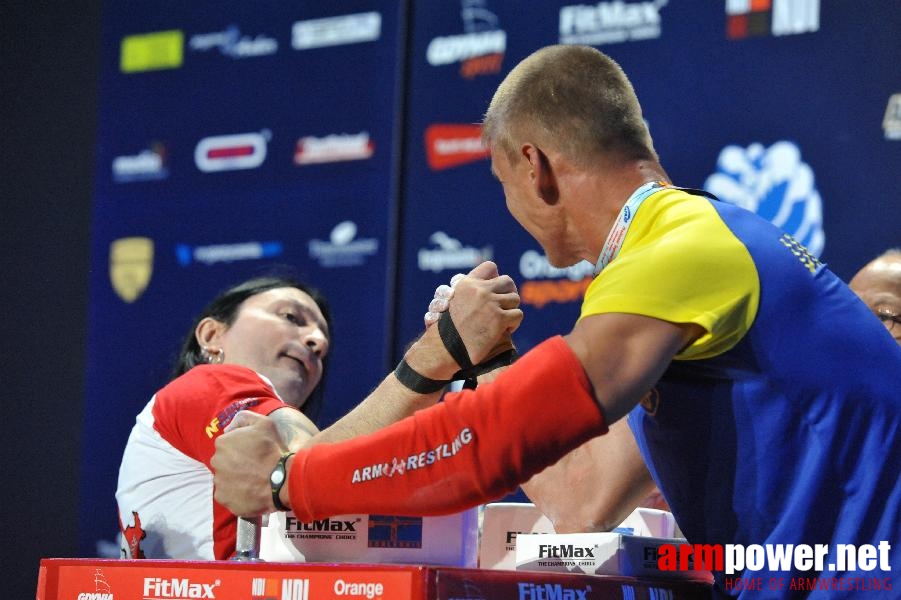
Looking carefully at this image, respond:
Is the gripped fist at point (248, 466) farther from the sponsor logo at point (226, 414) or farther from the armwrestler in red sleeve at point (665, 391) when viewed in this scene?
the sponsor logo at point (226, 414)

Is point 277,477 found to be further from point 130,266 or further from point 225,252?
point 130,266

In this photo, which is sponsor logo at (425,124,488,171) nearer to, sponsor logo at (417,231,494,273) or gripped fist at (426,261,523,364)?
sponsor logo at (417,231,494,273)

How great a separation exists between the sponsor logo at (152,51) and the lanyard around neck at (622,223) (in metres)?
3.29

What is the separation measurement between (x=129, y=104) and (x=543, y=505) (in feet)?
10.5

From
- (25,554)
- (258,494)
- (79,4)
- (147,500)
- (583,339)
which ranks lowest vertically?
(25,554)

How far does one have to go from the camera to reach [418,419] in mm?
1279

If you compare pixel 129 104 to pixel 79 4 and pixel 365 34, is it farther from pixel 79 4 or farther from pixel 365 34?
pixel 365 34

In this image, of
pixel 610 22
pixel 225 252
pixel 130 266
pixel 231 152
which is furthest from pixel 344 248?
pixel 610 22

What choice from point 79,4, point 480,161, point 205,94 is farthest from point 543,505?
point 79,4

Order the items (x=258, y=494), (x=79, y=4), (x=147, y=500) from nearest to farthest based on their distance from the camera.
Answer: (x=258, y=494)
(x=147, y=500)
(x=79, y=4)

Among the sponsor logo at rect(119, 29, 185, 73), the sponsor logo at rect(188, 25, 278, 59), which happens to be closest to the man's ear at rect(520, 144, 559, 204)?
the sponsor logo at rect(188, 25, 278, 59)

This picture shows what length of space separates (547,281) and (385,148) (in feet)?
2.44

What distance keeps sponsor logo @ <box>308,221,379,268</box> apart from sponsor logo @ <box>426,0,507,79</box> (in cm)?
60

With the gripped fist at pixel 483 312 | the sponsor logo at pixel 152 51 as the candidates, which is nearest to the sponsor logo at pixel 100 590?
the gripped fist at pixel 483 312
